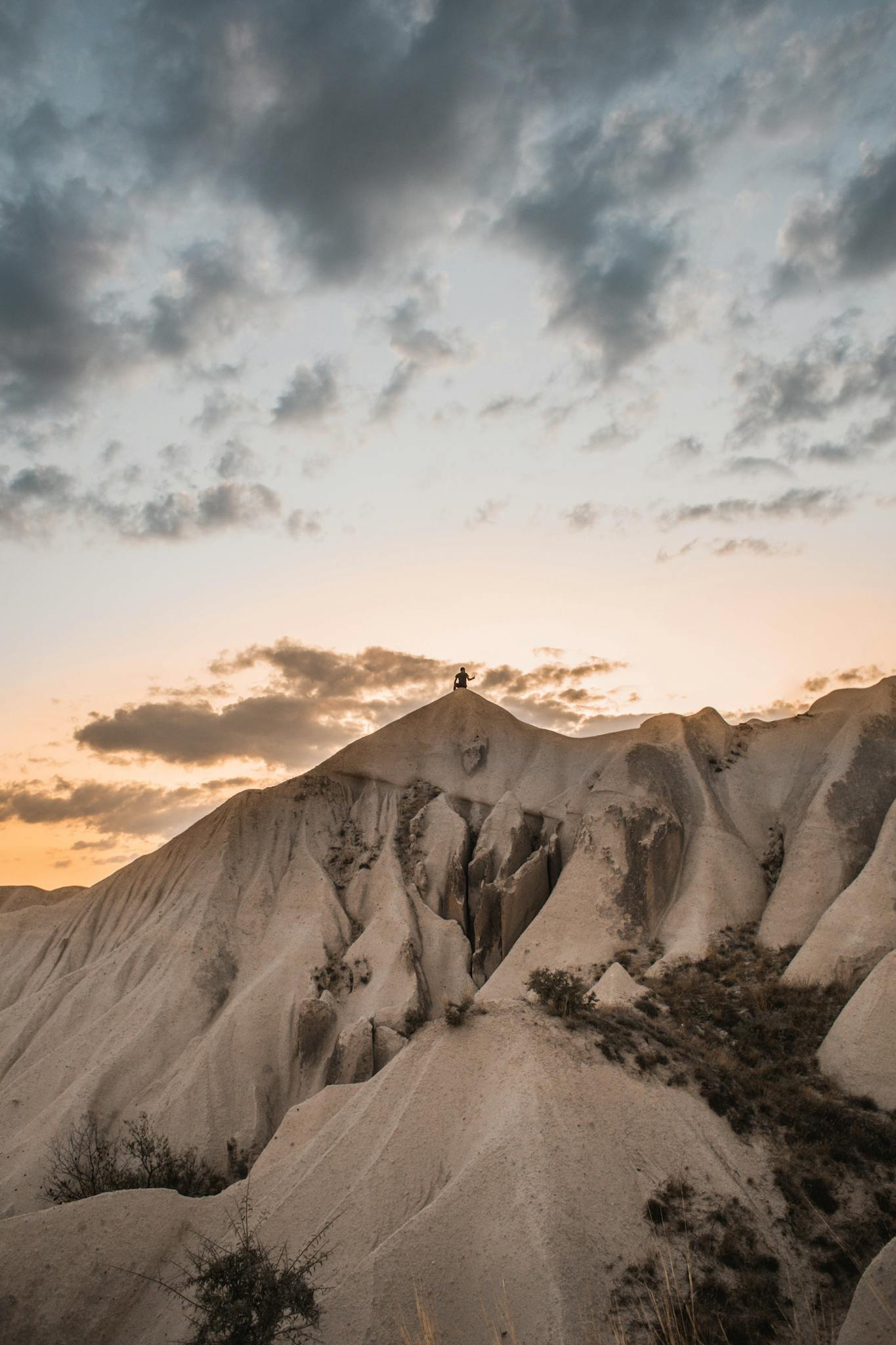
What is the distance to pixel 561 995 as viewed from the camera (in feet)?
73.6

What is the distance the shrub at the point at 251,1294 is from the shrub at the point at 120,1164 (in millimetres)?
7496

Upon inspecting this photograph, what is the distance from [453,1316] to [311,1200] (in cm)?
441

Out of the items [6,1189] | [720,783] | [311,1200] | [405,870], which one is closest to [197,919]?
[405,870]

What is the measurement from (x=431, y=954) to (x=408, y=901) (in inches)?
118

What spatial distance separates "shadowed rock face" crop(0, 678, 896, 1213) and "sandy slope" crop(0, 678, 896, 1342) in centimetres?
13

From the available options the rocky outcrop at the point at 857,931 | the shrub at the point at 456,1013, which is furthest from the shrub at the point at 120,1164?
the rocky outcrop at the point at 857,931

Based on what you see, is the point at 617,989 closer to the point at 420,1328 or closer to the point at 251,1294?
the point at 420,1328

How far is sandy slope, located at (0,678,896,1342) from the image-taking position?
16.5 m

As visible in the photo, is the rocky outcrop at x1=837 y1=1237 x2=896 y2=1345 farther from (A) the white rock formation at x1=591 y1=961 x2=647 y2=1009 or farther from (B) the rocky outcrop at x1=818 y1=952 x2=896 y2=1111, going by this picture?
(A) the white rock formation at x1=591 y1=961 x2=647 y2=1009

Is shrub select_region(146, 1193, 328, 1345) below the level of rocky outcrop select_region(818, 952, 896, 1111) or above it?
below

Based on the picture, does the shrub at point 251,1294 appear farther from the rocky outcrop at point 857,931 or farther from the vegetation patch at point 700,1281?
the rocky outcrop at point 857,931

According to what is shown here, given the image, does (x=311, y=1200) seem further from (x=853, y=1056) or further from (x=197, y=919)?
(x=197, y=919)

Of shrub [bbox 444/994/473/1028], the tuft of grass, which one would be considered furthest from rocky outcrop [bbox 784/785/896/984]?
the tuft of grass

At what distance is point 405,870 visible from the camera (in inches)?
1604
